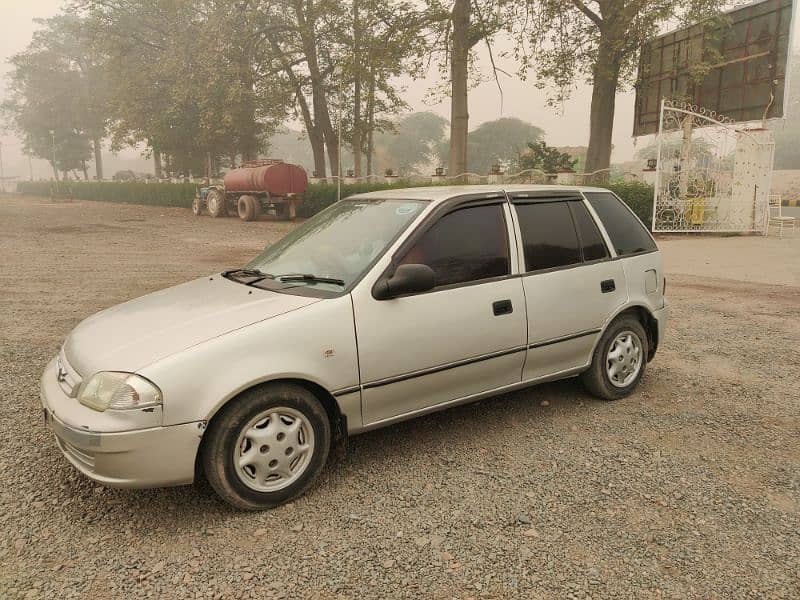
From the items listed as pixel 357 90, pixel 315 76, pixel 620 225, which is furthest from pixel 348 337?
pixel 315 76

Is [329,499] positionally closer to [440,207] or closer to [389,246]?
[389,246]

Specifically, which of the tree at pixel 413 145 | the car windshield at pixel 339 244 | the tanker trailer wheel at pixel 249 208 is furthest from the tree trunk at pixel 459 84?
the tree at pixel 413 145

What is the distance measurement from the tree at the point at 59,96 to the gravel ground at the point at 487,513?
61.7 metres

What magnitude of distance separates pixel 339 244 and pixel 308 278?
40 centimetres

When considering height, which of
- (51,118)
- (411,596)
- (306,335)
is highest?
(51,118)

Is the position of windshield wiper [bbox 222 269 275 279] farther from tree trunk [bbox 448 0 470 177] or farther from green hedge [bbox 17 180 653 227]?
tree trunk [bbox 448 0 470 177]

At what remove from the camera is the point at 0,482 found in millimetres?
3361

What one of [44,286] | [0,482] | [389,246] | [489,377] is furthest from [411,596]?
[44,286]

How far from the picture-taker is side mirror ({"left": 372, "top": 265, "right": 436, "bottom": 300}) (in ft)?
10.8

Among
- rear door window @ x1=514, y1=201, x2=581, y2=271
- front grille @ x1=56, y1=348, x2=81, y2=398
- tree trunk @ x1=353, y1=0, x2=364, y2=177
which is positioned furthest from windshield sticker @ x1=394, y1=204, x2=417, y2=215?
tree trunk @ x1=353, y1=0, x2=364, y2=177

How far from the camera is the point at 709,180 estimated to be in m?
17.9

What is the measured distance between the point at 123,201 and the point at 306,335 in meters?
46.3

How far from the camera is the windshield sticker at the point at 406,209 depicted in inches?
147

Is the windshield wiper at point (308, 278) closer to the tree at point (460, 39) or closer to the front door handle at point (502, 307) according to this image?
the front door handle at point (502, 307)
